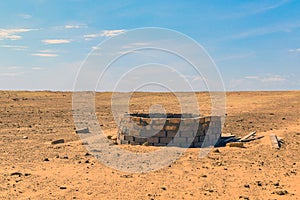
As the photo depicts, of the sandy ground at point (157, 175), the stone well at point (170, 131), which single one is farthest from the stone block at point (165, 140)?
the sandy ground at point (157, 175)

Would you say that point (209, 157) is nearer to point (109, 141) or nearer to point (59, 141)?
point (109, 141)

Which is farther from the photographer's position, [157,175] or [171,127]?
→ [171,127]

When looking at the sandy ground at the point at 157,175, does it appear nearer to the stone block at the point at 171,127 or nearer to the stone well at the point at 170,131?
the stone well at the point at 170,131

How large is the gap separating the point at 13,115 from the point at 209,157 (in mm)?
15209

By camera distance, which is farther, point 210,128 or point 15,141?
point 15,141

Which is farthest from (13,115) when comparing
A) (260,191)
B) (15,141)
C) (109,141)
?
(260,191)

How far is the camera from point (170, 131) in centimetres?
1069

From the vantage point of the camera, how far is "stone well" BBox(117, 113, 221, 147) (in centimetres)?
1065

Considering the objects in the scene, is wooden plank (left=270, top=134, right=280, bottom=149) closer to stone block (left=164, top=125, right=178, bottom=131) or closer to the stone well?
the stone well

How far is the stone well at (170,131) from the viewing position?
10.6 meters

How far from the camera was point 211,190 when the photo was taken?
6.82m

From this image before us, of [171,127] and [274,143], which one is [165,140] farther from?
[274,143]

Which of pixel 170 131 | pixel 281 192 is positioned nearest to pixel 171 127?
pixel 170 131

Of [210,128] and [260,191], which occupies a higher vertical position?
[210,128]
